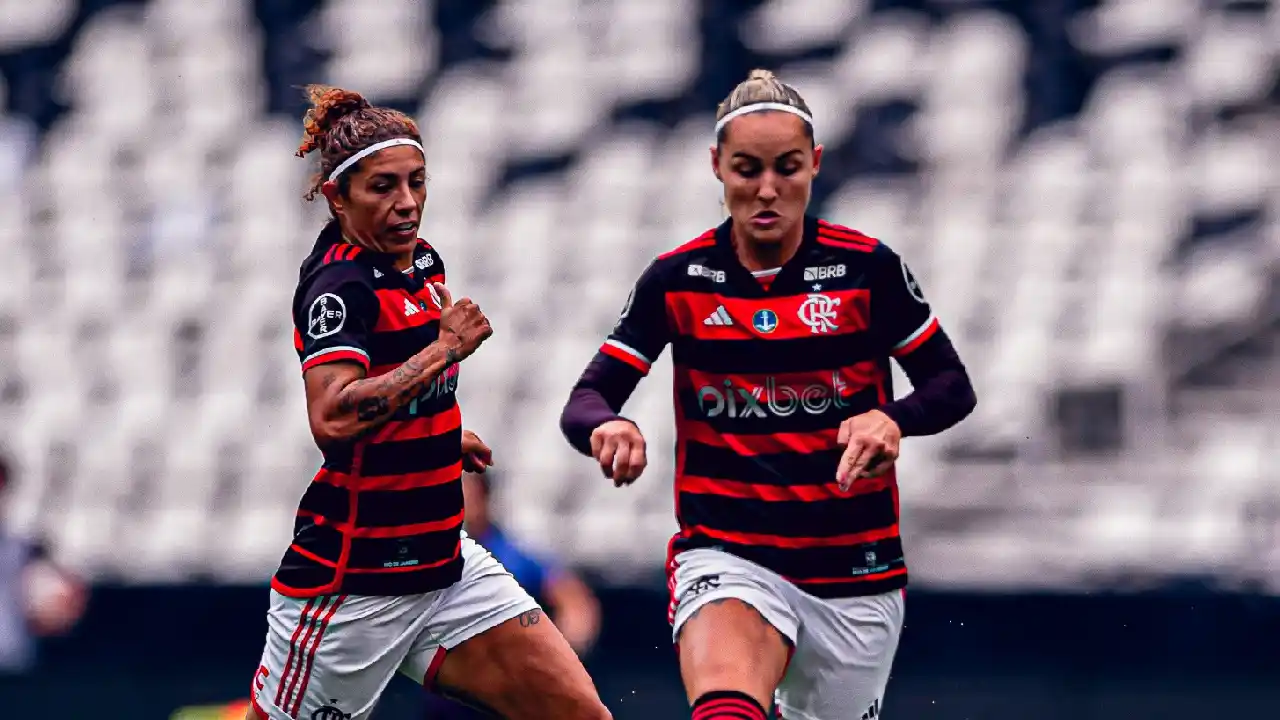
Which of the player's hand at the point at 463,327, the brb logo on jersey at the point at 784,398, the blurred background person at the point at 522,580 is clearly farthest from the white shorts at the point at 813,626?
the blurred background person at the point at 522,580

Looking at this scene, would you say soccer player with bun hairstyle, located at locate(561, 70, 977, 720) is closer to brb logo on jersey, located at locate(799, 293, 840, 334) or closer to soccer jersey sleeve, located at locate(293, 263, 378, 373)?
brb logo on jersey, located at locate(799, 293, 840, 334)

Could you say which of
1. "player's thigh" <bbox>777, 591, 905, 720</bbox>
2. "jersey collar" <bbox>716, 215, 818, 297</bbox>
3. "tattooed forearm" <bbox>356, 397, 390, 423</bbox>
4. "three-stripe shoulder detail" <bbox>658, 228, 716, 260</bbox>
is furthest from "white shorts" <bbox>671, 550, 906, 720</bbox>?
"tattooed forearm" <bbox>356, 397, 390, 423</bbox>

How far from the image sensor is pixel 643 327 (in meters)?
5.83

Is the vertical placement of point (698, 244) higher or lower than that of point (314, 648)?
higher

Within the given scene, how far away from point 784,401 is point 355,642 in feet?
4.40

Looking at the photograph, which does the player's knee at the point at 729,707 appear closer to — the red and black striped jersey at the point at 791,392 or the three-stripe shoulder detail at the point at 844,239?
the red and black striped jersey at the point at 791,392

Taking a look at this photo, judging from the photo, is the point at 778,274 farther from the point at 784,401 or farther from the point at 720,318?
the point at 784,401

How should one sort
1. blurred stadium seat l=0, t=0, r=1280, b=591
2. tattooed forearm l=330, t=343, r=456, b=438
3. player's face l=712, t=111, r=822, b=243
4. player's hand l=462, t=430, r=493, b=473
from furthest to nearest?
blurred stadium seat l=0, t=0, r=1280, b=591 < player's hand l=462, t=430, r=493, b=473 < player's face l=712, t=111, r=822, b=243 < tattooed forearm l=330, t=343, r=456, b=438

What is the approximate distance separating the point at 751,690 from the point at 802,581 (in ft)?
1.43

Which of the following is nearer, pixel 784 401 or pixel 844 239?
pixel 784 401

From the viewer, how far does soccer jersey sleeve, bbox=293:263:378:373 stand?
517 cm

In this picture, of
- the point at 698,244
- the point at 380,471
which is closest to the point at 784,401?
the point at 698,244

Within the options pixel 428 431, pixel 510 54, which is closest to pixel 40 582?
→ pixel 510 54

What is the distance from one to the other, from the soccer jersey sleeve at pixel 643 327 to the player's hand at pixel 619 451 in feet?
1.46
